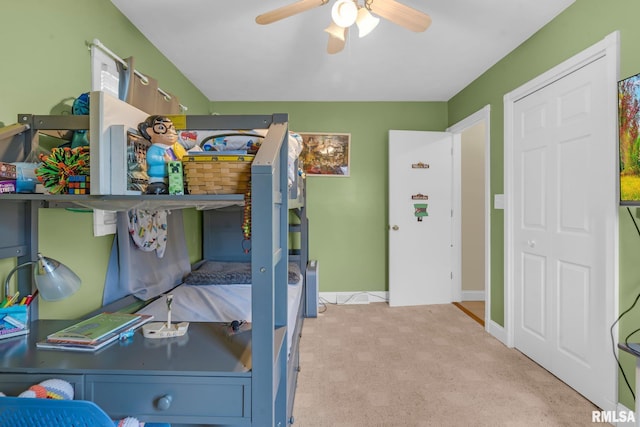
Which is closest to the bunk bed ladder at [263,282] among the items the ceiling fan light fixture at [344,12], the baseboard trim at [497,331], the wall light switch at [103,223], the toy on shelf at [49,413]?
the toy on shelf at [49,413]

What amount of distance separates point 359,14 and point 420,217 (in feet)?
8.18

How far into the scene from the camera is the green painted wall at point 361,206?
3779 millimetres

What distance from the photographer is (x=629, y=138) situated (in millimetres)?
1542

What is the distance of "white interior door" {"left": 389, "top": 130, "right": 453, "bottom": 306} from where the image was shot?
358cm

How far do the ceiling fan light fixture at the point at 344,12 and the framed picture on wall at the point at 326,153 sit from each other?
2.18 m

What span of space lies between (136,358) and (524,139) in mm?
2756

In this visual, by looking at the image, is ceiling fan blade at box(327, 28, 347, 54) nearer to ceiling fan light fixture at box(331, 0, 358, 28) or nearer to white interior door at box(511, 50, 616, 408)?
ceiling fan light fixture at box(331, 0, 358, 28)

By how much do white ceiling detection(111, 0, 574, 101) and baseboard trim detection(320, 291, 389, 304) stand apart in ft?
7.49

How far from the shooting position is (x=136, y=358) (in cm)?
98

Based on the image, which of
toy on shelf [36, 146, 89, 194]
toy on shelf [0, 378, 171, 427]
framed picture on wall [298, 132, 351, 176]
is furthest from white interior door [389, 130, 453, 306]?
toy on shelf [0, 378, 171, 427]

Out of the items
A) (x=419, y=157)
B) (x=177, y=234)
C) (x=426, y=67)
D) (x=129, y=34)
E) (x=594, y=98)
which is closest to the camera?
(x=594, y=98)

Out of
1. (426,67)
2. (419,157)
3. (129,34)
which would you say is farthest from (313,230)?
(129,34)

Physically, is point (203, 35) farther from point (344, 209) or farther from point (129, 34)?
point (344, 209)

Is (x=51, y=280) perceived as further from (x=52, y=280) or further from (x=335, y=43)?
(x=335, y=43)
